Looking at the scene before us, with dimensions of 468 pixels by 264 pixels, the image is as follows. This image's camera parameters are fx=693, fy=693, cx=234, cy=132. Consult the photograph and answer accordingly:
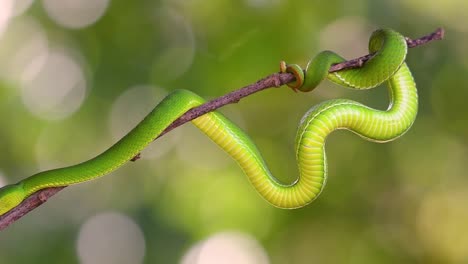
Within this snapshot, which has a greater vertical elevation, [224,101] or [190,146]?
[224,101]

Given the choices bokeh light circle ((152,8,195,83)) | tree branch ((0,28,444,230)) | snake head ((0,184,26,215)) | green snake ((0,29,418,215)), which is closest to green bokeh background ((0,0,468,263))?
bokeh light circle ((152,8,195,83))

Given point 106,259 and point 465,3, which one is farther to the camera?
point 106,259

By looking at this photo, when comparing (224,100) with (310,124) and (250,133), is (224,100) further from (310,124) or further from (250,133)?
(250,133)

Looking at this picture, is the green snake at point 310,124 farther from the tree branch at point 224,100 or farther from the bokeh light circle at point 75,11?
the bokeh light circle at point 75,11

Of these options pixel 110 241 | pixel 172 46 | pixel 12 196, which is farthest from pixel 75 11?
pixel 12 196

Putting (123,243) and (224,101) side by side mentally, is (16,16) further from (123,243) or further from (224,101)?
(224,101)

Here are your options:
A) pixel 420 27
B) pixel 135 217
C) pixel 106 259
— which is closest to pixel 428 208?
pixel 420 27
